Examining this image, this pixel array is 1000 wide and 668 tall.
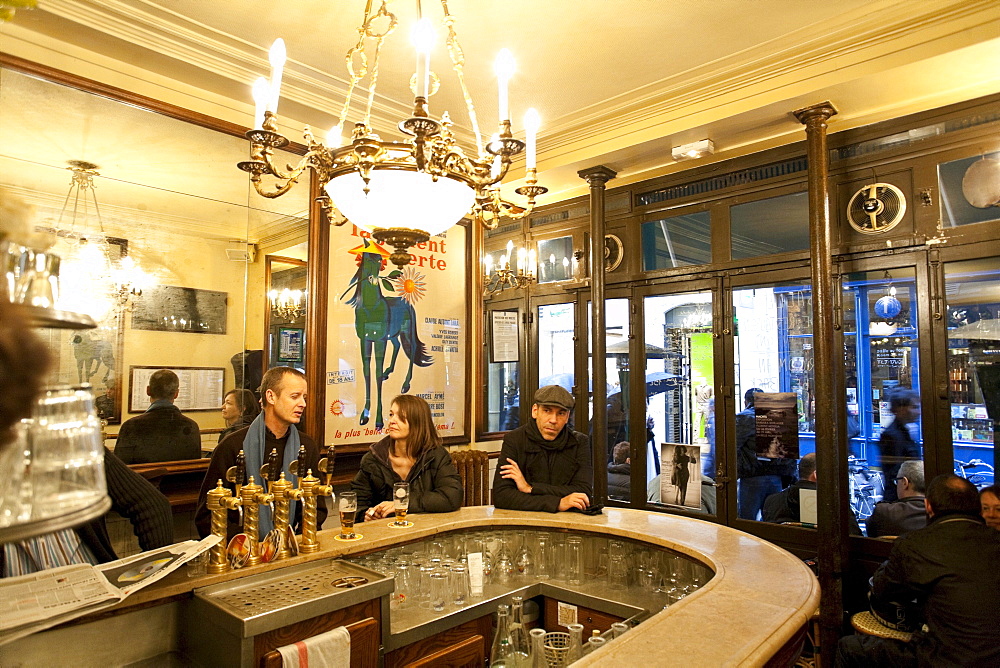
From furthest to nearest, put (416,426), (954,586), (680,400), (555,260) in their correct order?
(555,260) < (680,400) < (416,426) < (954,586)

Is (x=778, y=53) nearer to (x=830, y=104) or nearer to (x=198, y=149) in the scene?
(x=830, y=104)

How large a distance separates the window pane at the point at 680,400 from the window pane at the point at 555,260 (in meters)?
0.82

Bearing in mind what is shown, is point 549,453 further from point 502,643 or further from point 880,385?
point 880,385

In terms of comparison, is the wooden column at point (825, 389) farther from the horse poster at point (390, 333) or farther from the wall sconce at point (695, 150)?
the horse poster at point (390, 333)

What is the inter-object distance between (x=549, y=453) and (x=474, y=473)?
61.2 inches

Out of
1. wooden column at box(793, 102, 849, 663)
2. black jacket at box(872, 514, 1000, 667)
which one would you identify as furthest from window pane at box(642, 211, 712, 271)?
black jacket at box(872, 514, 1000, 667)

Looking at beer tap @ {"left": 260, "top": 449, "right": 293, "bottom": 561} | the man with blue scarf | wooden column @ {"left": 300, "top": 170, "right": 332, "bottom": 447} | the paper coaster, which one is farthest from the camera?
wooden column @ {"left": 300, "top": 170, "right": 332, "bottom": 447}

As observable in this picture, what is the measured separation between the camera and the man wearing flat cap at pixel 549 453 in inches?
132

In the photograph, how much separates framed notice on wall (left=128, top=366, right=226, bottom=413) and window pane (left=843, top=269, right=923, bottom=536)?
3810 mm

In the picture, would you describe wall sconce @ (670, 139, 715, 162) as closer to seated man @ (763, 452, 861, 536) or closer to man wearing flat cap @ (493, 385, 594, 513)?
man wearing flat cap @ (493, 385, 594, 513)

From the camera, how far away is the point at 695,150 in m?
4.30

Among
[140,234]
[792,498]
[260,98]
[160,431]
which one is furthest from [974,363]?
[140,234]

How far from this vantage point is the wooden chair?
15.8 ft

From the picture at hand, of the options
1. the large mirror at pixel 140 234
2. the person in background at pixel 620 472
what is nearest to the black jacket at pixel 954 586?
the person in background at pixel 620 472
